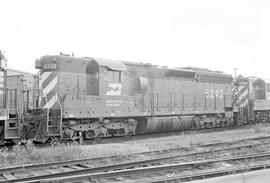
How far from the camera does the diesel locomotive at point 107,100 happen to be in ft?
37.1

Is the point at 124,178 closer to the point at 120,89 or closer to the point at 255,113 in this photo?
the point at 120,89

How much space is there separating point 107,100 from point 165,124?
3.74 metres

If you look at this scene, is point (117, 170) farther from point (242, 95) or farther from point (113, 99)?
point (242, 95)

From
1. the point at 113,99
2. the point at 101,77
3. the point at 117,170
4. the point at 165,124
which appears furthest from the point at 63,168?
the point at 165,124

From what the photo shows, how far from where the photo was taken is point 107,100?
43.0 feet

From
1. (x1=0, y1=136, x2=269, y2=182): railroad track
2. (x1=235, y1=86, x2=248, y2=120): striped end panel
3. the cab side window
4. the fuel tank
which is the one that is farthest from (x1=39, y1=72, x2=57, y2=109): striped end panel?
(x1=235, y1=86, x2=248, y2=120): striped end panel

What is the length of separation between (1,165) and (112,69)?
6.63m

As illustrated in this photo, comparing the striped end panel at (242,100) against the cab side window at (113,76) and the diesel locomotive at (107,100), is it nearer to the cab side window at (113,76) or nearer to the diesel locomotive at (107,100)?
the diesel locomotive at (107,100)

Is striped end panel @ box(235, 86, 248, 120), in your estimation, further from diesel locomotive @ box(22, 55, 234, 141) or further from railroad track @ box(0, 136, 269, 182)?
railroad track @ box(0, 136, 269, 182)

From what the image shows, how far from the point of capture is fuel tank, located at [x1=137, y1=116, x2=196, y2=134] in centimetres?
1480

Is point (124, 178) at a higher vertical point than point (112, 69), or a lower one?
lower

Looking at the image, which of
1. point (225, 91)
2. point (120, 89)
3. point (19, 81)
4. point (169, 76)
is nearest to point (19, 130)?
point (19, 81)

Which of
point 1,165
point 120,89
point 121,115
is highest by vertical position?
point 120,89

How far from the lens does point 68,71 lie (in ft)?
41.3
